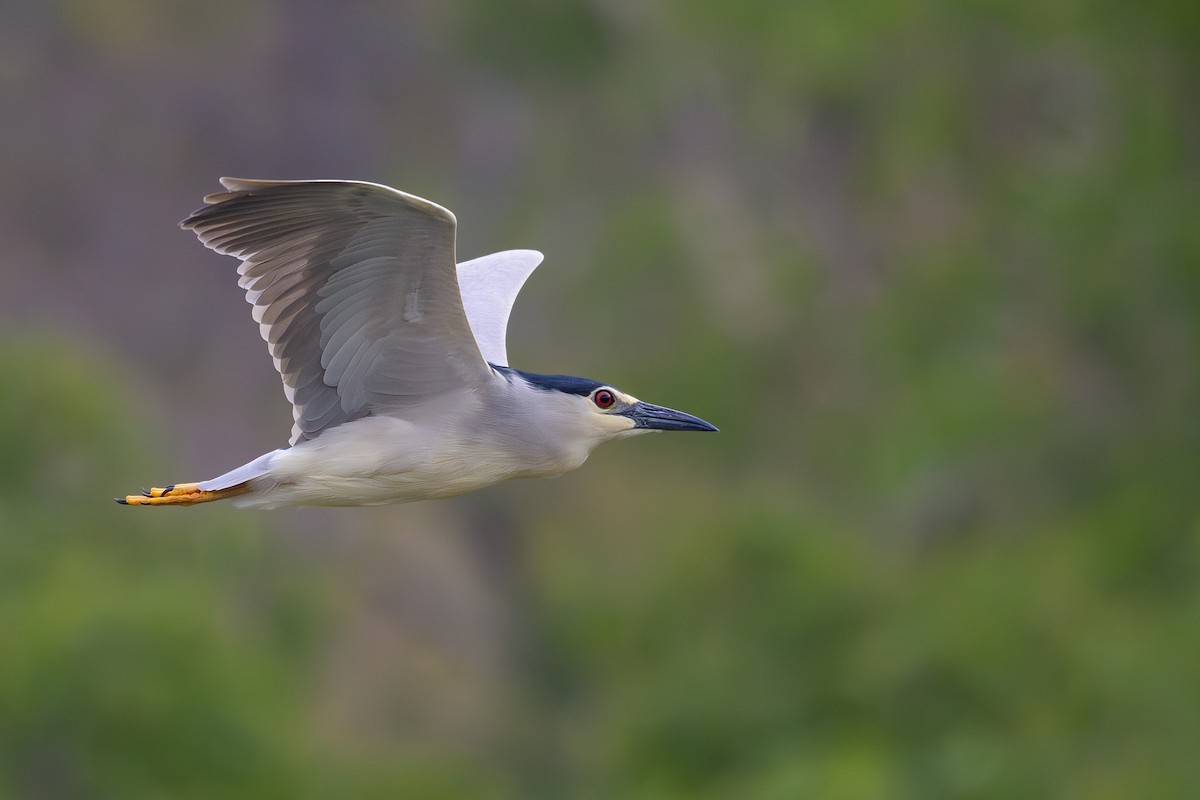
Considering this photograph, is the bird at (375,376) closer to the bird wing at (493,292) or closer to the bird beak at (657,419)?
the bird beak at (657,419)

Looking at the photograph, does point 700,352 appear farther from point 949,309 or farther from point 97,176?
point 97,176

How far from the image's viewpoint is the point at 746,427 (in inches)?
1503

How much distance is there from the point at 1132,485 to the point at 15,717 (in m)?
17.7

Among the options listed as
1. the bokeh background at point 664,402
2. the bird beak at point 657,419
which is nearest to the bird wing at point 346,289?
the bird beak at point 657,419

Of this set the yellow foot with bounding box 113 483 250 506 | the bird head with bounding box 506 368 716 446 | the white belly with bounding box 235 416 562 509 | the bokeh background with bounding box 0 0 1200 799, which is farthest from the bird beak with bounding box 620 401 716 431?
the bokeh background with bounding box 0 0 1200 799

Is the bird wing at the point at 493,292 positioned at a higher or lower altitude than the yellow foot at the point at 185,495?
higher

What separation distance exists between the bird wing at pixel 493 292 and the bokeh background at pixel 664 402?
13.0 meters

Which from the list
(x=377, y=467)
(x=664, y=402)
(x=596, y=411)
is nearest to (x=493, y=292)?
(x=596, y=411)

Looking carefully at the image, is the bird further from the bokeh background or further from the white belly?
the bokeh background

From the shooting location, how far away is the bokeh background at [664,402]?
2495cm

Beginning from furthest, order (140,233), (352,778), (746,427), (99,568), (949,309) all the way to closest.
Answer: (746,427) → (949,309) → (140,233) → (352,778) → (99,568)

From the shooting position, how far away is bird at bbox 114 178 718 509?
622 centimetres

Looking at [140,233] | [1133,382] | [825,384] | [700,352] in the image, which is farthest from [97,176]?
[1133,382]

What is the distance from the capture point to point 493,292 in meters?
8.06
